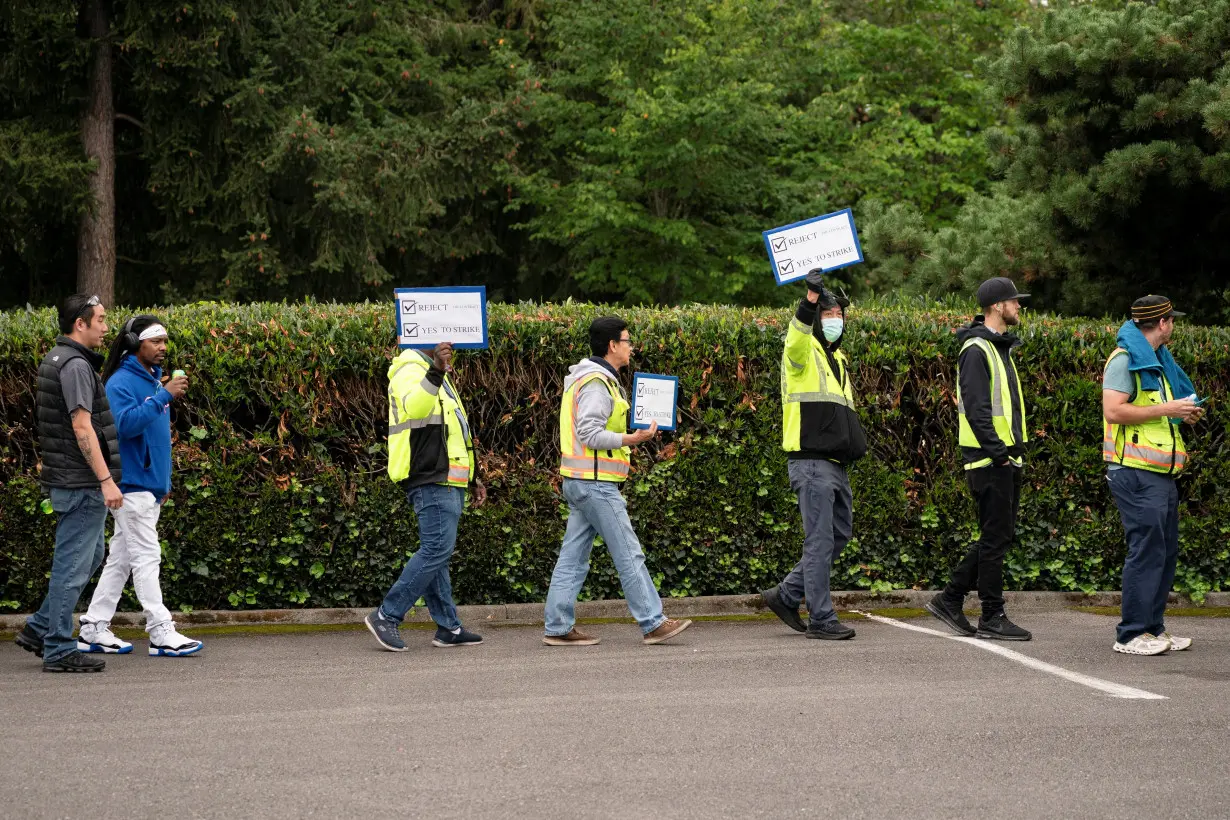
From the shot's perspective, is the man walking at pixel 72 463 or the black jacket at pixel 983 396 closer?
the man walking at pixel 72 463

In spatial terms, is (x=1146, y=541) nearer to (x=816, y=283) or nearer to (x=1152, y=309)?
(x=1152, y=309)

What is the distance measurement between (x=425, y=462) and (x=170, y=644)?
1.83 metres

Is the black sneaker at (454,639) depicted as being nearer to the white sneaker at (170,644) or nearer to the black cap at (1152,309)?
the white sneaker at (170,644)

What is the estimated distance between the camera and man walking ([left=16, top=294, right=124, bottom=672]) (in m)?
7.48

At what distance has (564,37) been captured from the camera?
26.1 m

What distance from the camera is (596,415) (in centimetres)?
807

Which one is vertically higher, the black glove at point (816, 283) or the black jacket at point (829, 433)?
the black glove at point (816, 283)

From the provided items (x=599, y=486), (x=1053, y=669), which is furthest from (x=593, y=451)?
(x=1053, y=669)

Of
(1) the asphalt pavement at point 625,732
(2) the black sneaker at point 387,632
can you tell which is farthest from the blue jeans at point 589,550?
(2) the black sneaker at point 387,632

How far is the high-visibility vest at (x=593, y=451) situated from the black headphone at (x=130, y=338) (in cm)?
254

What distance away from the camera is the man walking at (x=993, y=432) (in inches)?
325

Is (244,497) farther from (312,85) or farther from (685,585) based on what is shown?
(312,85)

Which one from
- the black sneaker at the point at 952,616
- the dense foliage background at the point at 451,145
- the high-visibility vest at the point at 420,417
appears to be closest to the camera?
the high-visibility vest at the point at 420,417

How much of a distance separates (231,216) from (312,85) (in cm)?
313
